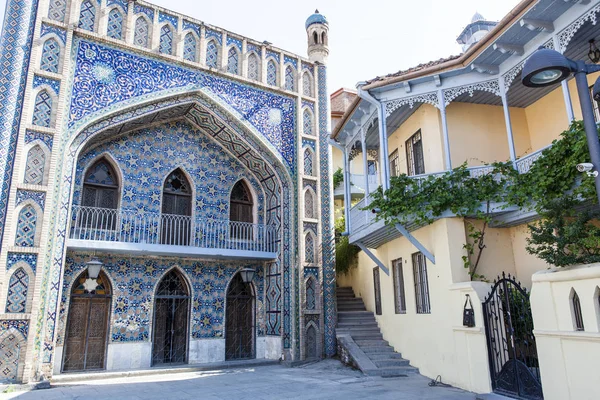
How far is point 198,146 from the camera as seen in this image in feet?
45.0

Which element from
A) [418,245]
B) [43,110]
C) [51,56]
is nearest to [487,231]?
[418,245]

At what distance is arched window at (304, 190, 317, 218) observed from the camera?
1390 centimetres

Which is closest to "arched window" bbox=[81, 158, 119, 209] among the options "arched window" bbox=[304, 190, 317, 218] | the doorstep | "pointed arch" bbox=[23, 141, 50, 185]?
"pointed arch" bbox=[23, 141, 50, 185]

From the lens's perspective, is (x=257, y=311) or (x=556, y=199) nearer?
(x=556, y=199)

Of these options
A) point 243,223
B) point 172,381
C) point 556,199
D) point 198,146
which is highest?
A: point 198,146

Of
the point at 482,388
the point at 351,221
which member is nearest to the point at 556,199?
the point at 482,388

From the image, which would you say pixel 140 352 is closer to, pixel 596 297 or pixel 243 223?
pixel 243 223

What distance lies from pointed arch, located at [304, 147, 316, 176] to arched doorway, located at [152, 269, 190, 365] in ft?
15.3

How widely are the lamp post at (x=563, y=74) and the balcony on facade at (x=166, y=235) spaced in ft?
30.6

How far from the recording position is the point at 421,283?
34.8 feet

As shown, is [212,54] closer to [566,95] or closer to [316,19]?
[316,19]

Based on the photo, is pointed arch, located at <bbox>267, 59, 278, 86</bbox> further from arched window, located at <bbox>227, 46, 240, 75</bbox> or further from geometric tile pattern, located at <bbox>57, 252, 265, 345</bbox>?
geometric tile pattern, located at <bbox>57, 252, 265, 345</bbox>

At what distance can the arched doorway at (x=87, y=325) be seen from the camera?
11.1 m

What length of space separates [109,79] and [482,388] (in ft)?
33.8
